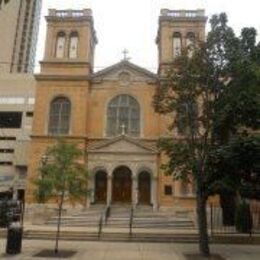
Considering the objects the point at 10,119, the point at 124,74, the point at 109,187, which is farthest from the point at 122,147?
the point at 10,119

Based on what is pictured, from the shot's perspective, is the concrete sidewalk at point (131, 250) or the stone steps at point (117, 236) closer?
the concrete sidewalk at point (131, 250)

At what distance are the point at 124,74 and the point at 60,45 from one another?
18.9 ft

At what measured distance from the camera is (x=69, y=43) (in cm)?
3697

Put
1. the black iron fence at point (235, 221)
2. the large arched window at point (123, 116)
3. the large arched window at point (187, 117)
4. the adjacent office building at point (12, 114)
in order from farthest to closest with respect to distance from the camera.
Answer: the adjacent office building at point (12, 114) < the large arched window at point (123, 116) < the black iron fence at point (235, 221) < the large arched window at point (187, 117)

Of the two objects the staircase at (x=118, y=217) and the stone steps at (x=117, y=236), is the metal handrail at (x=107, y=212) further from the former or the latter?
the stone steps at (x=117, y=236)

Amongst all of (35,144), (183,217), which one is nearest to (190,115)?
(183,217)

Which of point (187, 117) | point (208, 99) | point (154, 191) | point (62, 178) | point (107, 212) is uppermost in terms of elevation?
point (208, 99)

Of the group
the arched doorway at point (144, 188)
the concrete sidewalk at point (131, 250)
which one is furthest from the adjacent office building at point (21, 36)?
the concrete sidewalk at point (131, 250)

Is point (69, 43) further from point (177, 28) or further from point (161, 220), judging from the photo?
point (161, 220)

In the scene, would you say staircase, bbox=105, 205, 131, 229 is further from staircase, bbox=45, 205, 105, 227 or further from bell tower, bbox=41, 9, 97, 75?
bell tower, bbox=41, 9, 97, 75

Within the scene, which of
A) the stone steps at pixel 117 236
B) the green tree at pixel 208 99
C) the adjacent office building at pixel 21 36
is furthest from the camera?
the adjacent office building at pixel 21 36

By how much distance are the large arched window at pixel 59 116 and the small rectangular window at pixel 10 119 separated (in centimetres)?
2943

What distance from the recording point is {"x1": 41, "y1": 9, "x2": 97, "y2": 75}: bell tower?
3581 cm

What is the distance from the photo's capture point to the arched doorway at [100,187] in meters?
33.5
